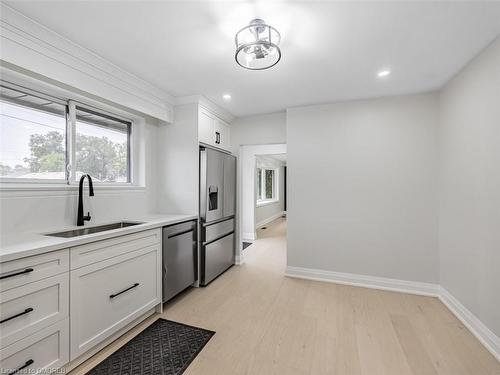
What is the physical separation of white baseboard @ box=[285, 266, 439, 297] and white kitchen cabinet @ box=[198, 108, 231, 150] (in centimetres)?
218

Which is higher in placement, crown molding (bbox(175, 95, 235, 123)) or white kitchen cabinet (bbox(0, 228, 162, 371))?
crown molding (bbox(175, 95, 235, 123))

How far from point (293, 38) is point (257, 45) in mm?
350

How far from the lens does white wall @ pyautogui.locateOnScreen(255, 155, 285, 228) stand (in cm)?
661

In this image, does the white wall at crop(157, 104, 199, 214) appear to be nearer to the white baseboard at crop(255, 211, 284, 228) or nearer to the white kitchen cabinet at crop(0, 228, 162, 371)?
the white kitchen cabinet at crop(0, 228, 162, 371)

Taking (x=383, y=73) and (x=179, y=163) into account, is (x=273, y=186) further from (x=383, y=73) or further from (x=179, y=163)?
(x=383, y=73)

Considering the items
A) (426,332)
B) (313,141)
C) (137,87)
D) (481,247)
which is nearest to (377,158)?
(313,141)

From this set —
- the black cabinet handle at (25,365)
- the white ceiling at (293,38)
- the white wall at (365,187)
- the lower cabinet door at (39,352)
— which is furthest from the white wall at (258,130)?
the black cabinet handle at (25,365)

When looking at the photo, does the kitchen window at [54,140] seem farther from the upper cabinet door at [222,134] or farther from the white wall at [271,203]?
the white wall at [271,203]

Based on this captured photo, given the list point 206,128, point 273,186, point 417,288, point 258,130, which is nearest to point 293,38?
point 206,128

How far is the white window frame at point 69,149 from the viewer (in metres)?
1.81

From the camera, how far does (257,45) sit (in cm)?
165

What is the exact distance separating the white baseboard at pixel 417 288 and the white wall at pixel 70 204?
2.32 m

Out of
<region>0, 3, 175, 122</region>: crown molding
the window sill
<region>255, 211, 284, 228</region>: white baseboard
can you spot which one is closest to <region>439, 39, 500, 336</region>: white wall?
<region>0, 3, 175, 122</region>: crown molding

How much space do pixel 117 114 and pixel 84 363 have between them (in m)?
2.42
